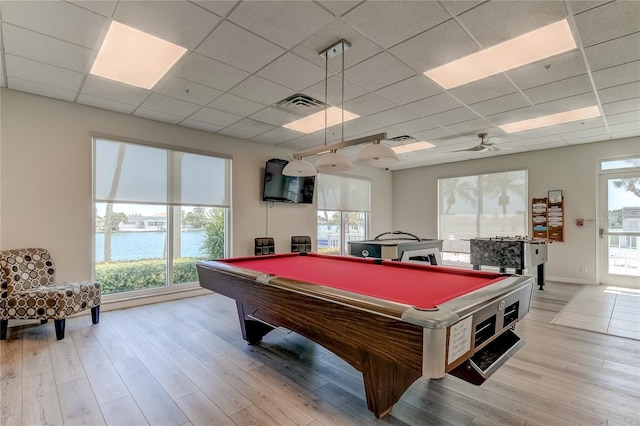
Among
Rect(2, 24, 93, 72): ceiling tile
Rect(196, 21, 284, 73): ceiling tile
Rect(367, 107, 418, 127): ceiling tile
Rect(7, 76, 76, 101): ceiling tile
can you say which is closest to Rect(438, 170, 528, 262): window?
Rect(367, 107, 418, 127): ceiling tile

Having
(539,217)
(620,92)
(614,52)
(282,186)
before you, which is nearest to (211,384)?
(282,186)

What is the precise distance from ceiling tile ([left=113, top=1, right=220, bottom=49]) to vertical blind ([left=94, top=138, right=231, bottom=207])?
2455 mm

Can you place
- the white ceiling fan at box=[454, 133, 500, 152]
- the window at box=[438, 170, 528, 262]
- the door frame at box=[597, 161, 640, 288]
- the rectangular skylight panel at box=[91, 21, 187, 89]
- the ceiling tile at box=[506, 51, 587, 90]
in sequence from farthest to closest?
the window at box=[438, 170, 528, 262] < the door frame at box=[597, 161, 640, 288] < the white ceiling fan at box=[454, 133, 500, 152] < the ceiling tile at box=[506, 51, 587, 90] < the rectangular skylight panel at box=[91, 21, 187, 89]

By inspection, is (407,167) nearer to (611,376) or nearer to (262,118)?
(262,118)

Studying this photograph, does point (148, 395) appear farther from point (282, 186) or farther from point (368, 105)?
point (282, 186)

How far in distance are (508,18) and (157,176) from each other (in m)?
4.68

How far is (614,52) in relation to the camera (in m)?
2.74

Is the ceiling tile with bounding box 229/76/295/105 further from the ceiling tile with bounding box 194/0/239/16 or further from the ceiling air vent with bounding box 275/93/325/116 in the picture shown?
the ceiling tile with bounding box 194/0/239/16

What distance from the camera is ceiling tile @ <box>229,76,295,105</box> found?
340cm

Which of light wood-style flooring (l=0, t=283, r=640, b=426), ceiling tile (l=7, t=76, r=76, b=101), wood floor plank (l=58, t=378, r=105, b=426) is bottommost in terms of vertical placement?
light wood-style flooring (l=0, t=283, r=640, b=426)

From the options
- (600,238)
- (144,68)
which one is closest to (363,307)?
(144,68)

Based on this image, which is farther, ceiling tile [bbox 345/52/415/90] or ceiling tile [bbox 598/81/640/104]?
ceiling tile [bbox 598/81/640/104]

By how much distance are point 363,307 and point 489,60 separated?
2800mm

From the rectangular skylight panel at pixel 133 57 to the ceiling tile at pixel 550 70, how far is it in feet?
10.9
